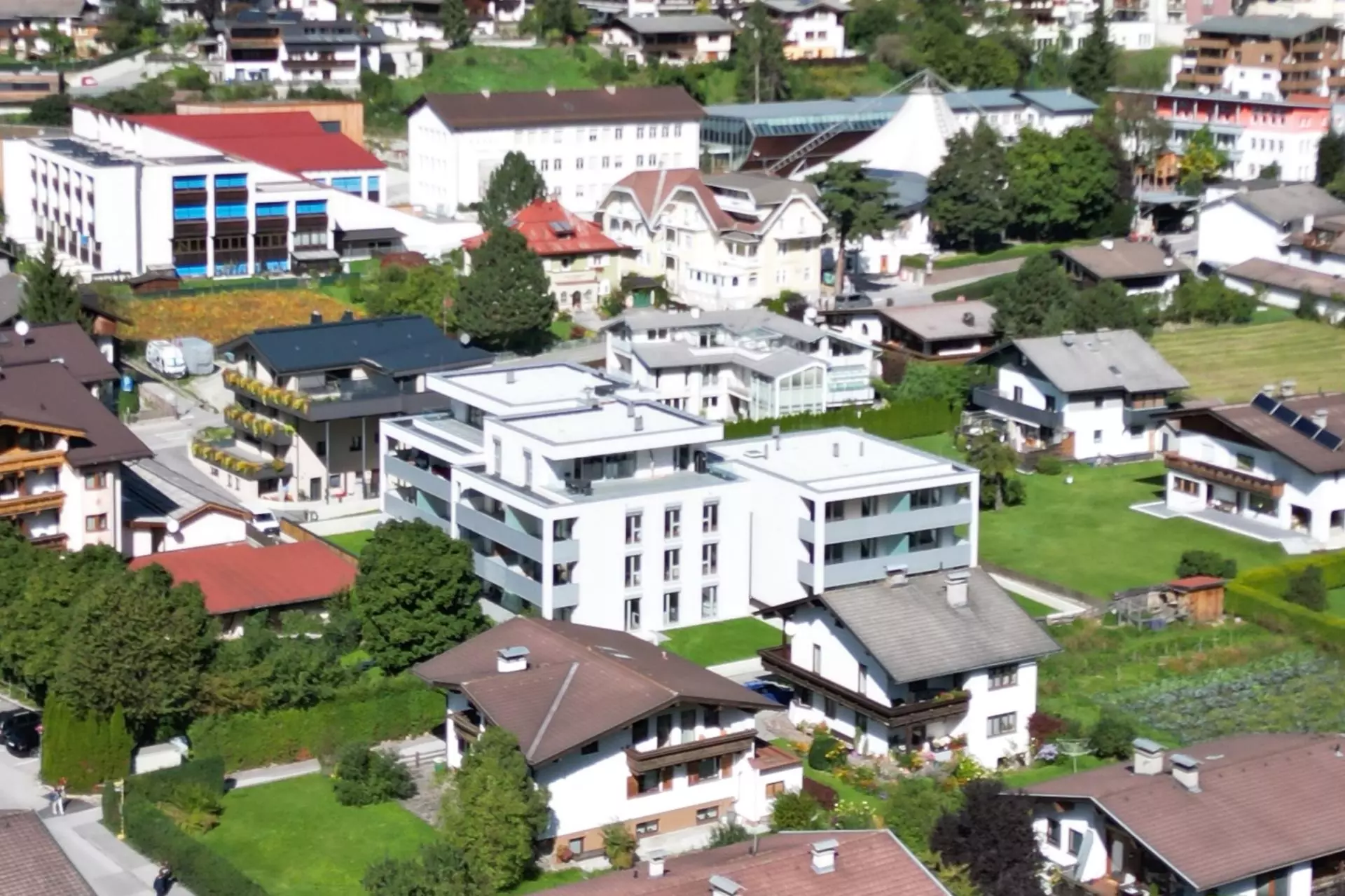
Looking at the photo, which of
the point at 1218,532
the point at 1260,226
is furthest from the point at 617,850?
the point at 1260,226

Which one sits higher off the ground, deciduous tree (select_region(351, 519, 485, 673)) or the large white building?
the large white building

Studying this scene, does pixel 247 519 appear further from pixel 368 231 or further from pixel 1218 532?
pixel 368 231

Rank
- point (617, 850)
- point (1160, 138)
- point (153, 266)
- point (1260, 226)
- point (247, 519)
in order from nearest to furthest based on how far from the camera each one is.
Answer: point (617, 850) → point (247, 519) → point (153, 266) → point (1260, 226) → point (1160, 138)

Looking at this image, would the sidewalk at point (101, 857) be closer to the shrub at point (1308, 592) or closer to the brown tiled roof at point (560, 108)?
the shrub at point (1308, 592)

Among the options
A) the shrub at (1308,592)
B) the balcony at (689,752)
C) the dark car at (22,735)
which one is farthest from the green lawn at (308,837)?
the shrub at (1308,592)

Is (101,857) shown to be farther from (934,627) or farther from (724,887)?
(934,627)

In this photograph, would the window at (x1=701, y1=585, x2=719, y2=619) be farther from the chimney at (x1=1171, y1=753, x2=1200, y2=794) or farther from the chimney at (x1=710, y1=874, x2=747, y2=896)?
the chimney at (x1=710, y1=874, x2=747, y2=896)

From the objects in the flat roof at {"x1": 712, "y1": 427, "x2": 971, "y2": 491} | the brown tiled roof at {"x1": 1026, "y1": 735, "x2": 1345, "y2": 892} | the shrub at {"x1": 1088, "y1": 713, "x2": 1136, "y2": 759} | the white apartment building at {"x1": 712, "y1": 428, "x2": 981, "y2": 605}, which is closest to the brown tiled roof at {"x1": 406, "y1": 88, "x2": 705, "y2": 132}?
the flat roof at {"x1": 712, "y1": 427, "x2": 971, "y2": 491}
